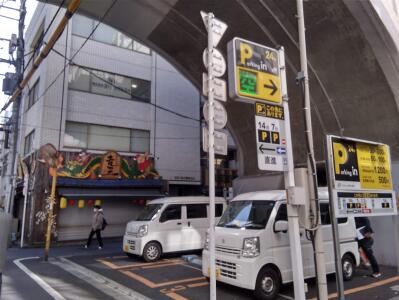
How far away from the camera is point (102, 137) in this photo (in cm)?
1755

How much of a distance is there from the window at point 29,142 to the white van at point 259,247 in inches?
549

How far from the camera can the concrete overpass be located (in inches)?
379

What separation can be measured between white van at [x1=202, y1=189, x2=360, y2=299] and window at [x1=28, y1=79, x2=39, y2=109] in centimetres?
1505

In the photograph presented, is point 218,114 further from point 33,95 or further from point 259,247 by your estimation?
point 33,95

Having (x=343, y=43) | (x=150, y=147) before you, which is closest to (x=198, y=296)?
(x=343, y=43)

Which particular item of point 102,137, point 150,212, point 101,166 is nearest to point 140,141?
point 102,137

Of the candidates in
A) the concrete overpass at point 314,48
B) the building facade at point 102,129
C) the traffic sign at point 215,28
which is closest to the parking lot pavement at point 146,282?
the concrete overpass at point 314,48

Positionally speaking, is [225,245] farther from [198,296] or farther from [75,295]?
[75,295]

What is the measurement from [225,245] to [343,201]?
285 cm

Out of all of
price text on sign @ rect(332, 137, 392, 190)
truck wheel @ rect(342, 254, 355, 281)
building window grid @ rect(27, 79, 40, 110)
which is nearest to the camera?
price text on sign @ rect(332, 137, 392, 190)

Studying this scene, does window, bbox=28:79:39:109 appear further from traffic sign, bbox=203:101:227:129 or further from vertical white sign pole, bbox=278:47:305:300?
vertical white sign pole, bbox=278:47:305:300

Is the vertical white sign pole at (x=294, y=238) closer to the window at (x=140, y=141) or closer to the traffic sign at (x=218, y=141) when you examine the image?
the traffic sign at (x=218, y=141)

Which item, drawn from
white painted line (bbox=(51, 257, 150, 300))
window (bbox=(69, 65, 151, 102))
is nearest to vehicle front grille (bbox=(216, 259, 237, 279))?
white painted line (bbox=(51, 257, 150, 300))

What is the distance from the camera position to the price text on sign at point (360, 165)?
16.2 feet
